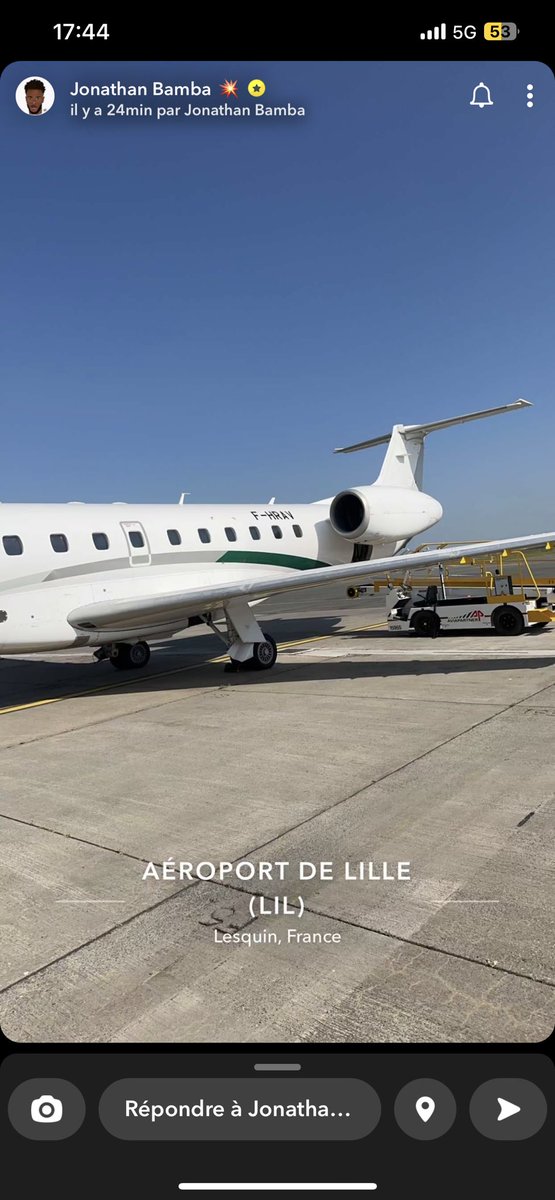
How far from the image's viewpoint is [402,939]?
3.28 m

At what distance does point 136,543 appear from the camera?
40.2 feet

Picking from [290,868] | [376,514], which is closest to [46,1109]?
[290,868]

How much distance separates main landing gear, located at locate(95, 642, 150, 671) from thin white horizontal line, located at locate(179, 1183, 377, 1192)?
12.6 meters

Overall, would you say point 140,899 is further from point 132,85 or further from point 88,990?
point 132,85

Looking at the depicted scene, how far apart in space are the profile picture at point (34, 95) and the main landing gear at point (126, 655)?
460 inches

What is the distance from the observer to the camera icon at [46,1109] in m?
1.82

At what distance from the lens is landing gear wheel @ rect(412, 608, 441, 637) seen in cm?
1578

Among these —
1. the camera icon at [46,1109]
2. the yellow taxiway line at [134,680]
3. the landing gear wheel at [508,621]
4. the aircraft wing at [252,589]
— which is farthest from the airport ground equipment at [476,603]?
the camera icon at [46,1109]

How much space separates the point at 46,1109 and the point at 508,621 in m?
14.5
